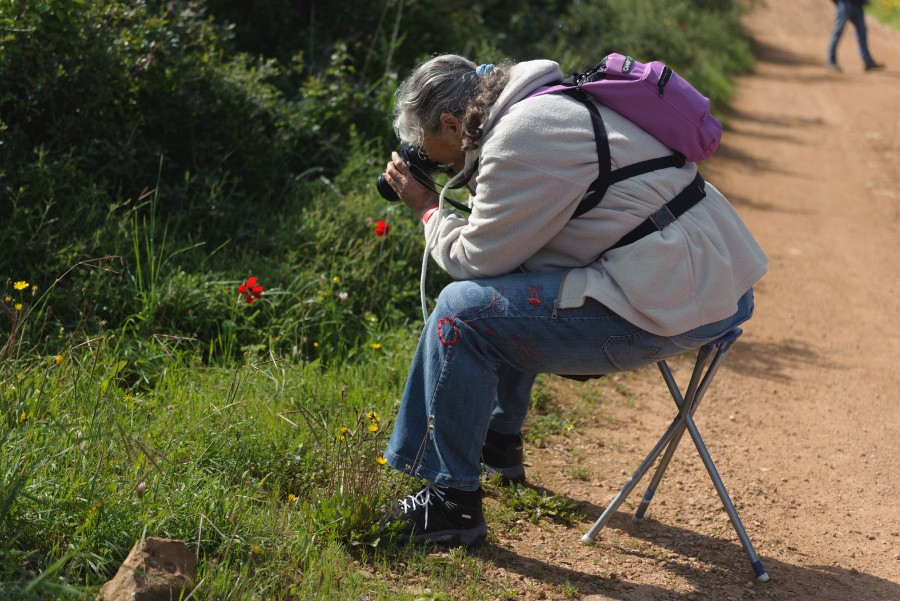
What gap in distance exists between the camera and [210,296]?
4.58 meters

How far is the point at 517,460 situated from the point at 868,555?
1357mm

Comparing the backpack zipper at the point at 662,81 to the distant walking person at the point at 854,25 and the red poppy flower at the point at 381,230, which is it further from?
the distant walking person at the point at 854,25

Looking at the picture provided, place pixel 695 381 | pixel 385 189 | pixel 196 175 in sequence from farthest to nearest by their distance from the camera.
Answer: pixel 196 175 → pixel 385 189 → pixel 695 381

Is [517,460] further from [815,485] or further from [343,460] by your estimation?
[815,485]

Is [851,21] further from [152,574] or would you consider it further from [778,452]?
[152,574]

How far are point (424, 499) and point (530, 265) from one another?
34.0 inches

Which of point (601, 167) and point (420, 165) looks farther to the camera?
point (420, 165)

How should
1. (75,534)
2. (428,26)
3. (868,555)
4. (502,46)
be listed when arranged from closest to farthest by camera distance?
(75,534), (868,555), (428,26), (502,46)

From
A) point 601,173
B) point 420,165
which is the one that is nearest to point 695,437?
point 601,173

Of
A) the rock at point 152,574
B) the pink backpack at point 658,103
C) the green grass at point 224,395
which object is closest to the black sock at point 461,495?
the green grass at point 224,395

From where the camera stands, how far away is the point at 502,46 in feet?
30.2

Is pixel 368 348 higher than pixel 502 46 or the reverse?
the reverse

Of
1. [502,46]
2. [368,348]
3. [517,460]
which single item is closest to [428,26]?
[502,46]

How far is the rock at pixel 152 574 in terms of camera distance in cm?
256
